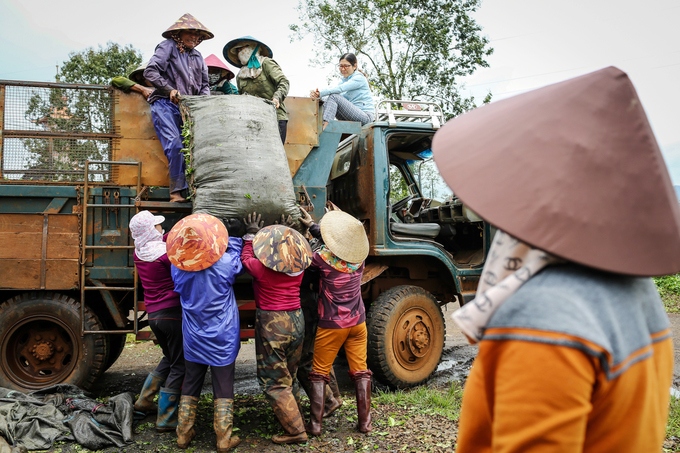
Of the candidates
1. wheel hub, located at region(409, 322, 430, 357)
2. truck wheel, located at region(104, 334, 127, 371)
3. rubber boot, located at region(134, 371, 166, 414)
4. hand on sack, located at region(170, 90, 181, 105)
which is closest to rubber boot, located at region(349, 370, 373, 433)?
wheel hub, located at region(409, 322, 430, 357)

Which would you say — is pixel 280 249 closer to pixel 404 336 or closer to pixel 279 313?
pixel 279 313

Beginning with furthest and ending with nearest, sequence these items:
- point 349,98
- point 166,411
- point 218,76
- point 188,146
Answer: point 349,98, point 218,76, point 188,146, point 166,411

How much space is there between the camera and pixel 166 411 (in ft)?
12.7

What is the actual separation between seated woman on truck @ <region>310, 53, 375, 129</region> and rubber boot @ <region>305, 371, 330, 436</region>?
2.59 meters

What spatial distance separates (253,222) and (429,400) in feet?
7.57

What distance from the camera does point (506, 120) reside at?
0.98m

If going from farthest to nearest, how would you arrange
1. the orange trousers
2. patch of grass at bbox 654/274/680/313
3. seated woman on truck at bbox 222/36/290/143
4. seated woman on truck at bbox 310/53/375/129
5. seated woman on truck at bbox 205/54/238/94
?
patch of grass at bbox 654/274/680/313 → seated woman on truck at bbox 205/54/238/94 → seated woman on truck at bbox 310/53/375/129 → seated woman on truck at bbox 222/36/290/143 → the orange trousers

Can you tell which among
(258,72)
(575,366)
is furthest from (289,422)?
(258,72)

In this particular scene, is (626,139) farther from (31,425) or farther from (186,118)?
(31,425)

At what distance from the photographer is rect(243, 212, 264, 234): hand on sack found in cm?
396

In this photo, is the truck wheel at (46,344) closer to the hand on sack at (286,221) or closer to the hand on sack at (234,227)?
the hand on sack at (234,227)

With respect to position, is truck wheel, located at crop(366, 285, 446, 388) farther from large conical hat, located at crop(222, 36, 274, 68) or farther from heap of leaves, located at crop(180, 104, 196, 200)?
large conical hat, located at crop(222, 36, 274, 68)

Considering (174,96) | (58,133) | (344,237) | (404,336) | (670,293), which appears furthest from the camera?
(670,293)

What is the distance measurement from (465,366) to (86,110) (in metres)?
5.16
